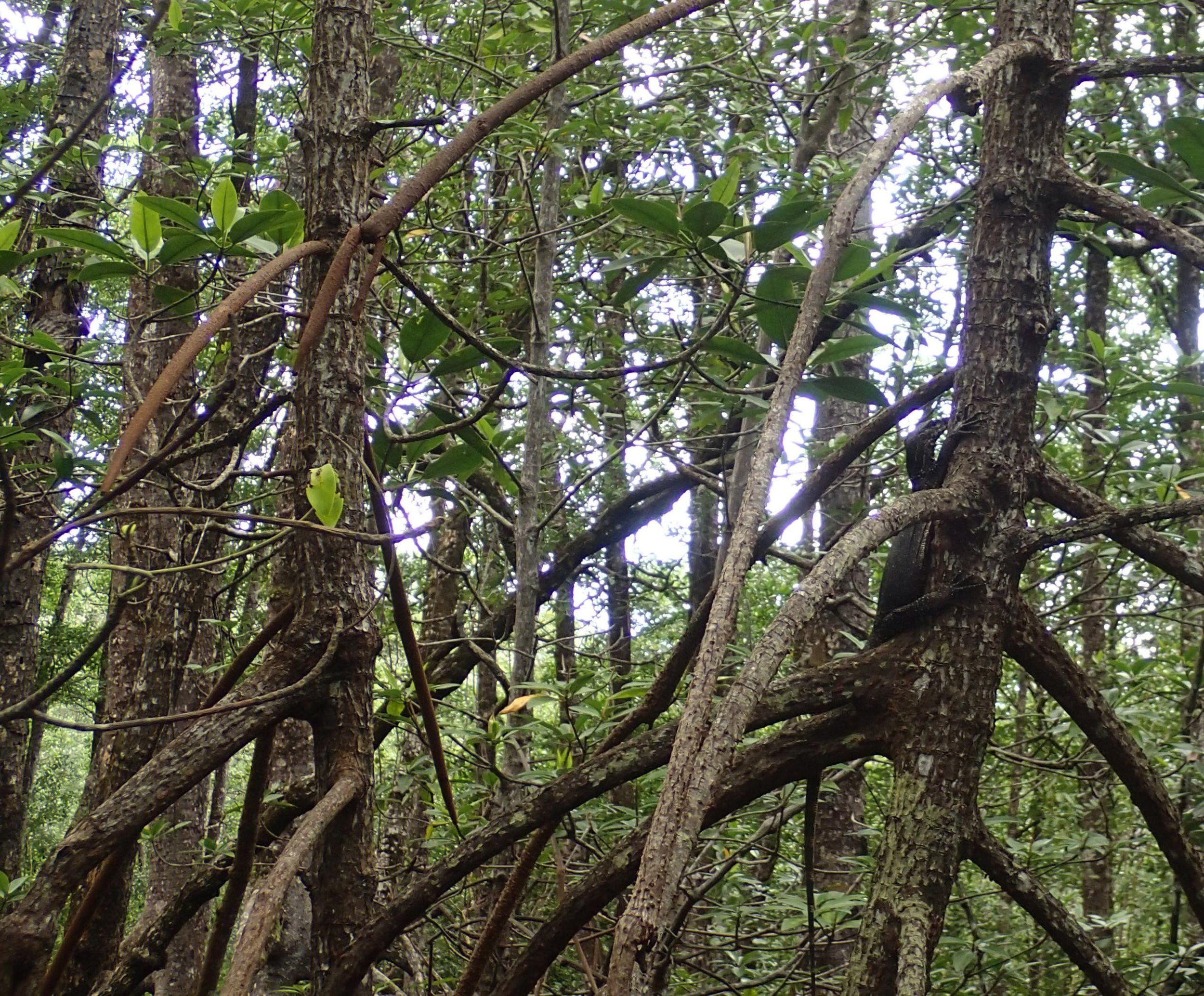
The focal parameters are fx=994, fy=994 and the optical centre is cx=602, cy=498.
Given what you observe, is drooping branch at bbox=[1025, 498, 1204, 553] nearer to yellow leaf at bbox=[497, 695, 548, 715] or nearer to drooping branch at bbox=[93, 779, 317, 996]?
yellow leaf at bbox=[497, 695, 548, 715]

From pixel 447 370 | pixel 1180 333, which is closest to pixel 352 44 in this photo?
pixel 447 370

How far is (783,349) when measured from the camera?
1644 mm

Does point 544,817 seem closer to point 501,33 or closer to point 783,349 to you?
point 783,349

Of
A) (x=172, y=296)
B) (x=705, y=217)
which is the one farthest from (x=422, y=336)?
(x=705, y=217)

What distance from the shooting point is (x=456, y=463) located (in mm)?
Answer: 1655

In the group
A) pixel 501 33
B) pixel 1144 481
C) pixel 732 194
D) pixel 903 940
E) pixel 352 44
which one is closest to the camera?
pixel 903 940

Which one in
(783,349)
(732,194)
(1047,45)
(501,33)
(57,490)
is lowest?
(57,490)

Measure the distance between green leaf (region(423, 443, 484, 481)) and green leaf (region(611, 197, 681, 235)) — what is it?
0.48 meters

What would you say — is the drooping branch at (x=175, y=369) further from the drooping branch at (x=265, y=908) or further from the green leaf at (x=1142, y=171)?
the green leaf at (x=1142, y=171)

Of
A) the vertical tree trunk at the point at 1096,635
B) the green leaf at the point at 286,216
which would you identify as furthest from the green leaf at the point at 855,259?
the vertical tree trunk at the point at 1096,635

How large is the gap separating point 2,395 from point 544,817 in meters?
1.11

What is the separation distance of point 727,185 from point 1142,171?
0.56 metres

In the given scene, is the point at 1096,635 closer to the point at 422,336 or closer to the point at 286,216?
the point at 422,336

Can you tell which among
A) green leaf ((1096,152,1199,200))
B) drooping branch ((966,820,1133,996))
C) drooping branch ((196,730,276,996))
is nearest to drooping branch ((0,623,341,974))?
drooping branch ((196,730,276,996))
